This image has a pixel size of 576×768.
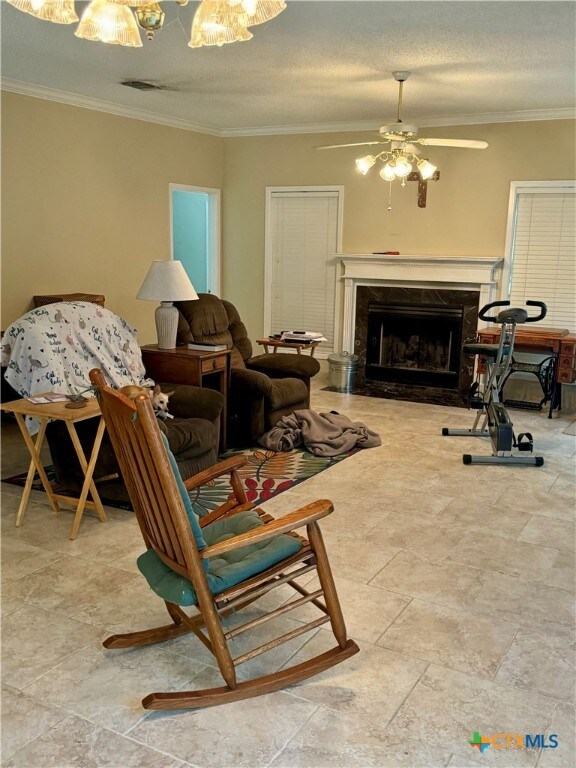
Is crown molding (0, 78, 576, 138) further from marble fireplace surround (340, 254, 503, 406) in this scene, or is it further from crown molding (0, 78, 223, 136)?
marble fireplace surround (340, 254, 503, 406)

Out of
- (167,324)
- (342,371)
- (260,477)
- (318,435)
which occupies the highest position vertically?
(167,324)

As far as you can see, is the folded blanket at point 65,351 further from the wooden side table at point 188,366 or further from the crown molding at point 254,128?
the crown molding at point 254,128

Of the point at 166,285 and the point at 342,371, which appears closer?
the point at 166,285

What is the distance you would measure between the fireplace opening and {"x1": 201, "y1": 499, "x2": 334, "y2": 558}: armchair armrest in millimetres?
5089

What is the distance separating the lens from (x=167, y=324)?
16.3 ft

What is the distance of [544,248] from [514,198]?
56 centimetres

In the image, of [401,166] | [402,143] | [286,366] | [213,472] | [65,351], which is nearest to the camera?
[213,472]

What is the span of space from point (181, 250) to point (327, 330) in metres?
2.36

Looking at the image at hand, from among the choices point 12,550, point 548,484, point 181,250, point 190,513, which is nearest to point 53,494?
point 12,550

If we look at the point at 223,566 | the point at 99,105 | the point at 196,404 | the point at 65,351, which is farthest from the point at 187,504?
the point at 99,105

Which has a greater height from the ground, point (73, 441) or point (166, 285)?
point (166, 285)

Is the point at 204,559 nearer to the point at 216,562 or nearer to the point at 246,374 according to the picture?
the point at 216,562

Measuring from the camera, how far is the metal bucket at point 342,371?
287 inches

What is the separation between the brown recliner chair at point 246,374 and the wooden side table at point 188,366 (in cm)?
17
